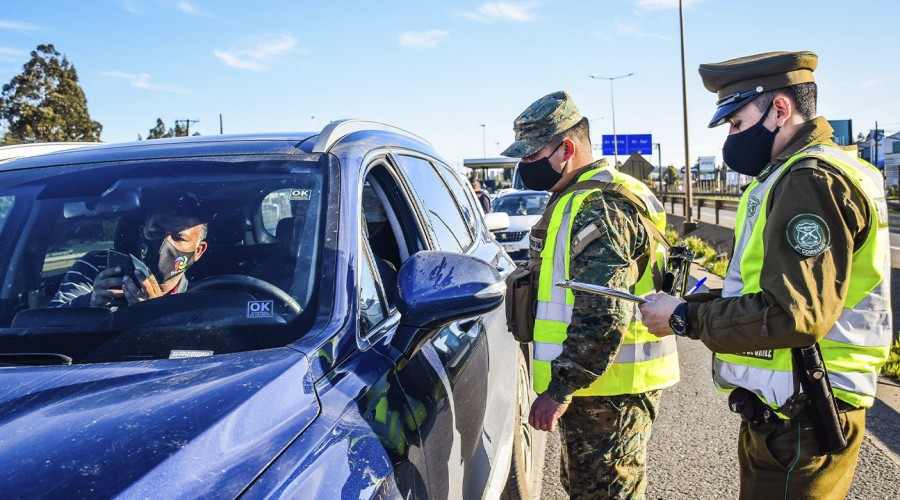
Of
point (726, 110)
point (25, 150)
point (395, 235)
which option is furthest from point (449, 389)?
point (25, 150)

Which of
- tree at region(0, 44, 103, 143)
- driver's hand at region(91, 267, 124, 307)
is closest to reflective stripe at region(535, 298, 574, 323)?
driver's hand at region(91, 267, 124, 307)

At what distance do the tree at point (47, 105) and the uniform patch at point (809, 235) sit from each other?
37.6 metres

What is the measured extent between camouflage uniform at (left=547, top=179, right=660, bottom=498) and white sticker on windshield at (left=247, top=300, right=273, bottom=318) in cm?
106

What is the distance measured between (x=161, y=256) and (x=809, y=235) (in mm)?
1838

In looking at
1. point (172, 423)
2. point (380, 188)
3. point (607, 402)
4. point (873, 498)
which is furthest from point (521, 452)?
point (172, 423)

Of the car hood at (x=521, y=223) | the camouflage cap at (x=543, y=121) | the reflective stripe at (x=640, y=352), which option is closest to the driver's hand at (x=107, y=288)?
the camouflage cap at (x=543, y=121)

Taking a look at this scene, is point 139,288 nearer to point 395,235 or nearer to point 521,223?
point 395,235

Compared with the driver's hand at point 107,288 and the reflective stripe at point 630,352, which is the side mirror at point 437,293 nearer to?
the reflective stripe at point 630,352

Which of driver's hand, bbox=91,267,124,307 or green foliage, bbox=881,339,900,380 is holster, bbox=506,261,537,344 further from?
green foliage, bbox=881,339,900,380

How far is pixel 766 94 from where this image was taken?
7.32 feet

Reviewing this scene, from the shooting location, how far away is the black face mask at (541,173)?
2.90m

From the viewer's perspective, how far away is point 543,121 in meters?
2.82

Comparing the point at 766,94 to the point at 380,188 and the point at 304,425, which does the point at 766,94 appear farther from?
the point at 304,425

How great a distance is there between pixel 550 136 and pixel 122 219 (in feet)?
5.21
